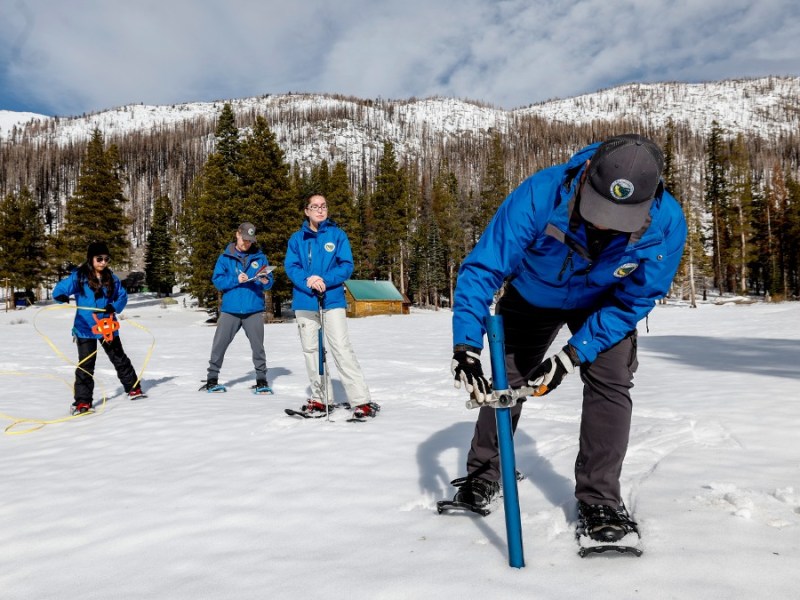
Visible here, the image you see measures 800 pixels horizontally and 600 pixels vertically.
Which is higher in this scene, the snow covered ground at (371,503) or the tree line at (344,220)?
the tree line at (344,220)

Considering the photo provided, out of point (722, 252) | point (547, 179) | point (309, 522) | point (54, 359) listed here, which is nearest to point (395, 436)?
point (309, 522)

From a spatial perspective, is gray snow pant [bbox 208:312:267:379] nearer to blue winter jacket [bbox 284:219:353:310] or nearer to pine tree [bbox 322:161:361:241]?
blue winter jacket [bbox 284:219:353:310]

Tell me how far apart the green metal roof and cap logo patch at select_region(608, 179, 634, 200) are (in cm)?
3141

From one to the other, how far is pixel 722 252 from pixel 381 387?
6012 centimetres

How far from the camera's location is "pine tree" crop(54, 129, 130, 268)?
35031 millimetres

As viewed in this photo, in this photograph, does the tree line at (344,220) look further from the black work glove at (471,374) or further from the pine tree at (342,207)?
the black work glove at (471,374)

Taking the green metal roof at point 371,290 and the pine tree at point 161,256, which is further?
the pine tree at point 161,256

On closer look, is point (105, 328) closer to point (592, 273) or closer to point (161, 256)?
point (592, 273)

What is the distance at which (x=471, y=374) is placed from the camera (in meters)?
2.12

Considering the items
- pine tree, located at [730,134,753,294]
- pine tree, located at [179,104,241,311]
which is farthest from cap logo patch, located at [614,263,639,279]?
pine tree, located at [730,134,753,294]

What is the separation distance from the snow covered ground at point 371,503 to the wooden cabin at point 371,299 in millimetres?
27716

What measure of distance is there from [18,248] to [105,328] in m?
45.0

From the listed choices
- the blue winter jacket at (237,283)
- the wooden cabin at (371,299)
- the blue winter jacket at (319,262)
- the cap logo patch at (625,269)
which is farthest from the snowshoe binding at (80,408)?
the wooden cabin at (371,299)

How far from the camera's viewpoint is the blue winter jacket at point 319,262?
5312 mm
